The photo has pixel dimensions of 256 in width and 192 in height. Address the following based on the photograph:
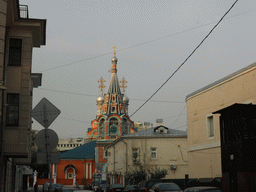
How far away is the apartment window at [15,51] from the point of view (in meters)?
18.6

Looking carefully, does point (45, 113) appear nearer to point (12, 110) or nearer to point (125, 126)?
point (12, 110)

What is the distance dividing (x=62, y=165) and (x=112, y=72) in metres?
24.3

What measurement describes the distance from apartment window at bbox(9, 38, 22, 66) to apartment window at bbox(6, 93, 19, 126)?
61.6 inches

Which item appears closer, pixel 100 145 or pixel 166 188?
pixel 166 188

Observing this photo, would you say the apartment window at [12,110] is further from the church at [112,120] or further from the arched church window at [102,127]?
the arched church window at [102,127]

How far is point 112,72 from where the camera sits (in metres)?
93.8

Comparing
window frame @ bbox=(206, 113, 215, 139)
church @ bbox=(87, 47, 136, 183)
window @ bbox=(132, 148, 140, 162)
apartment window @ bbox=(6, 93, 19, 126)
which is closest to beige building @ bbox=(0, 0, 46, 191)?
apartment window @ bbox=(6, 93, 19, 126)

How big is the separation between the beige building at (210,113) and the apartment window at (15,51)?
14.6m

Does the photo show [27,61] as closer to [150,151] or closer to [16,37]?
[16,37]

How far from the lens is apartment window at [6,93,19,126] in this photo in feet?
59.0

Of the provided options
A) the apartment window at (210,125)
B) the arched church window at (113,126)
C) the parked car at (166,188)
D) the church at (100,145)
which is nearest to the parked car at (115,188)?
the apartment window at (210,125)

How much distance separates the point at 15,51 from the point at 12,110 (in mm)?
2829

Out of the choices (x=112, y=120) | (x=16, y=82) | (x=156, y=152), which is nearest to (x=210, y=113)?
(x=16, y=82)

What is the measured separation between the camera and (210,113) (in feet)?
101
